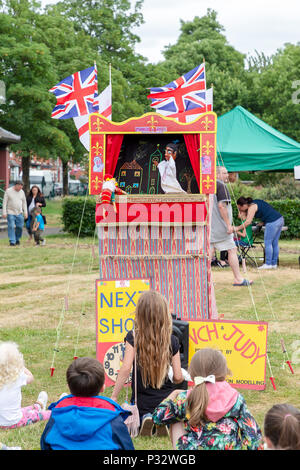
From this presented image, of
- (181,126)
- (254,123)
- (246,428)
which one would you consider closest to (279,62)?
(254,123)

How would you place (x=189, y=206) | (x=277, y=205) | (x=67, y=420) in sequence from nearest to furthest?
(x=67, y=420) < (x=189, y=206) < (x=277, y=205)

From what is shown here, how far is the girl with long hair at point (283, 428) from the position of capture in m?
2.64

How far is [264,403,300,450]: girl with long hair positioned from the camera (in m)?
2.64

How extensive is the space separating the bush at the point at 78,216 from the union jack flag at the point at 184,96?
1000 cm

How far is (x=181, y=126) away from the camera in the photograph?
20.6 feet

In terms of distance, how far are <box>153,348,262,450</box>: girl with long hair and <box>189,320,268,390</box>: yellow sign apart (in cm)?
182

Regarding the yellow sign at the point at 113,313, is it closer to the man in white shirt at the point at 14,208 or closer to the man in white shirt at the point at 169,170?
the man in white shirt at the point at 169,170

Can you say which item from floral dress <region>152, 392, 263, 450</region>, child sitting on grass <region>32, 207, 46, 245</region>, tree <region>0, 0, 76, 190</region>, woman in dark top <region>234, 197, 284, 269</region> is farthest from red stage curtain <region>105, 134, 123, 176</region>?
tree <region>0, 0, 76, 190</region>

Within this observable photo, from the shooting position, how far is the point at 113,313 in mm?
5422

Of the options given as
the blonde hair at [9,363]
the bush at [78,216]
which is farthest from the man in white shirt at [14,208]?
the blonde hair at [9,363]

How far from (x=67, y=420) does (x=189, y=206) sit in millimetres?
3125

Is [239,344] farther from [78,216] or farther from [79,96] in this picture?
[78,216]
